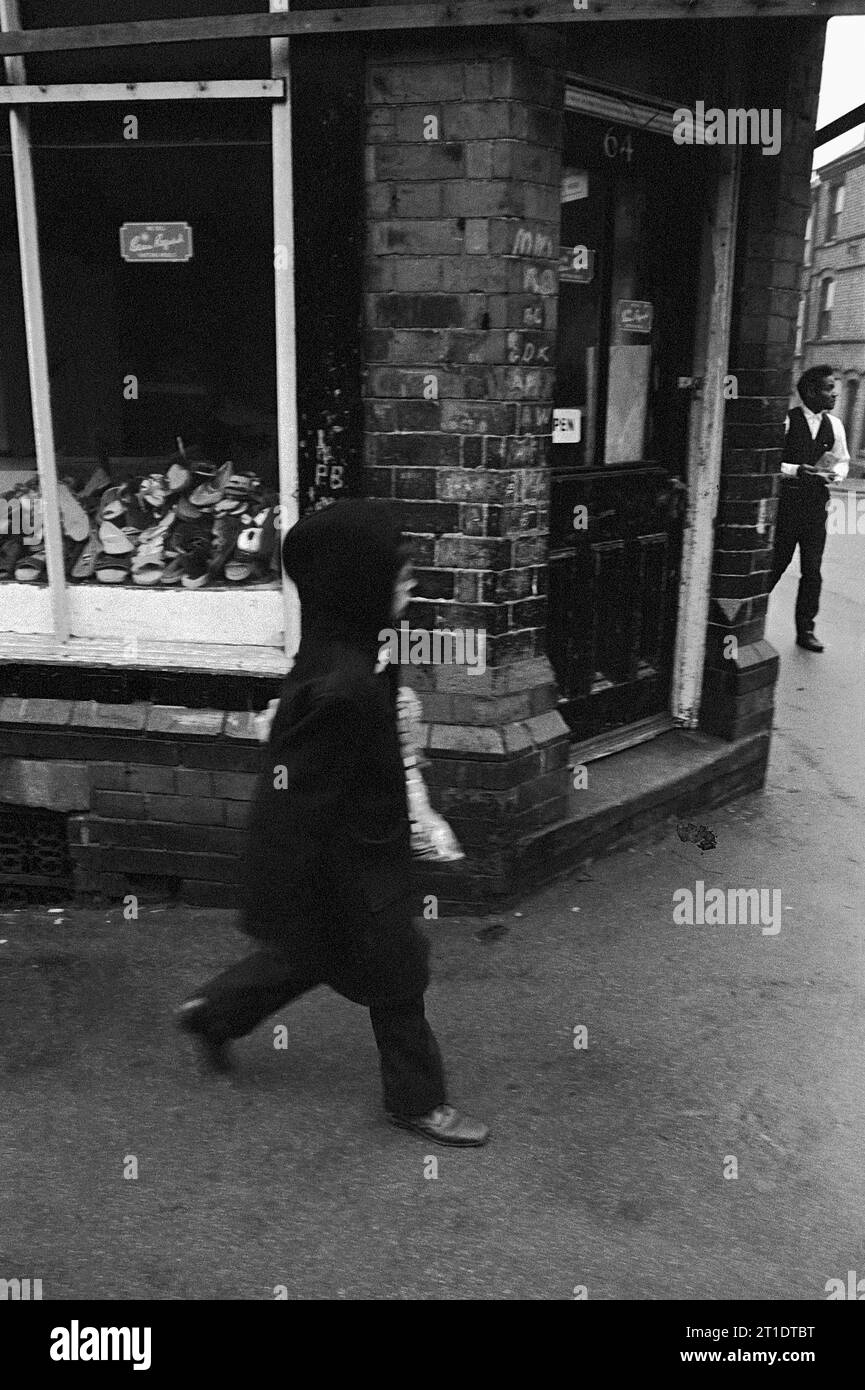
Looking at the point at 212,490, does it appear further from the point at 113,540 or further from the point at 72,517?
the point at 72,517

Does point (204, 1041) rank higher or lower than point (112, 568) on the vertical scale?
lower

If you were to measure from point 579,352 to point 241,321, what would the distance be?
1.55 metres

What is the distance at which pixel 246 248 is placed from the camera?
171 inches

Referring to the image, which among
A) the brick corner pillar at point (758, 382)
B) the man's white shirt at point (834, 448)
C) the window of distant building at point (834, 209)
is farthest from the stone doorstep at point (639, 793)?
the window of distant building at point (834, 209)

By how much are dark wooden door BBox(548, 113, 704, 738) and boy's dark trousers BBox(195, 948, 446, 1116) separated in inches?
92.7

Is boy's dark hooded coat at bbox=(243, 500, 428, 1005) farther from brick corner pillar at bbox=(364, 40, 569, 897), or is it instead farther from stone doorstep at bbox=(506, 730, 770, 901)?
stone doorstep at bbox=(506, 730, 770, 901)

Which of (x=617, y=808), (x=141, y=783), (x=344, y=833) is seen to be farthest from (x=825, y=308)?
Answer: (x=344, y=833)

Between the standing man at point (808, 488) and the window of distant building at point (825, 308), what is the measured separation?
94.6ft

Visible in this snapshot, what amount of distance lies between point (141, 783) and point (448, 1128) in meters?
1.96

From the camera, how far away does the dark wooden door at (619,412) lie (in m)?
5.07

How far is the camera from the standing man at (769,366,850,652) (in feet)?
27.9

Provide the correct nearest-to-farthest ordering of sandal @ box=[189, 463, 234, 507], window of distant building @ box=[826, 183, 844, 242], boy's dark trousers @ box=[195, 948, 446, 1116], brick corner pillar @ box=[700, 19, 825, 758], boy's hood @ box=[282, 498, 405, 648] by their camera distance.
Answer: boy's hood @ box=[282, 498, 405, 648], boy's dark trousers @ box=[195, 948, 446, 1116], sandal @ box=[189, 463, 234, 507], brick corner pillar @ box=[700, 19, 825, 758], window of distant building @ box=[826, 183, 844, 242]

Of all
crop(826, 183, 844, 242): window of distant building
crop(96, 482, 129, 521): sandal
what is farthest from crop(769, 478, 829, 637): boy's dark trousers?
crop(826, 183, 844, 242): window of distant building

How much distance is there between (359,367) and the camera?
4230 millimetres
